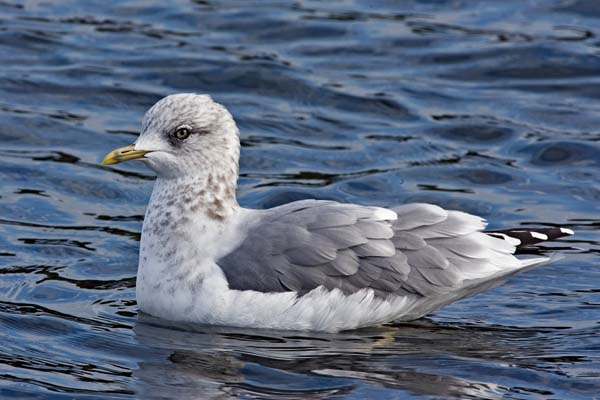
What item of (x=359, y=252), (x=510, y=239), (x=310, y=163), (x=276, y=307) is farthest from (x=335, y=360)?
(x=310, y=163)

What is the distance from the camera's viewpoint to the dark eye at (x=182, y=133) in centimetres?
859

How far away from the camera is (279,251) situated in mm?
8211

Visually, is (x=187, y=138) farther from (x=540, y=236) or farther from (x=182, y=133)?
(x=540, y=236)

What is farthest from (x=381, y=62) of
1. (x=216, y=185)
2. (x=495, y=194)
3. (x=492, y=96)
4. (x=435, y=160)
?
(x=216, y=185)

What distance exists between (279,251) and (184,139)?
3.23ft

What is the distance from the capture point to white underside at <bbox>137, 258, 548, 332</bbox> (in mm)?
8141

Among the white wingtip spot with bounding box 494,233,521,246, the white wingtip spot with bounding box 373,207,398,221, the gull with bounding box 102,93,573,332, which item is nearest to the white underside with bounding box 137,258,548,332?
the gull with bounding box 102,93,573,332

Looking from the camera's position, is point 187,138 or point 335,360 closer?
point 335,360

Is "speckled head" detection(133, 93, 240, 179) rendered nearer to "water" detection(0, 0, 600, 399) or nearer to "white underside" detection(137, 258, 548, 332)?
"white underside" detection(137, 258, 548, 332)

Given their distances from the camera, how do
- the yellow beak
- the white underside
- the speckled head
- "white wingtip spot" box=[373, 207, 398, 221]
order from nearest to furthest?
the white underside, "white wingtip spot" box=[373, 207, 398, 221], the yellow beak, the speckled head

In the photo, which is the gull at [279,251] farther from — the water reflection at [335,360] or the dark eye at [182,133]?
the water reflection at [335,360]

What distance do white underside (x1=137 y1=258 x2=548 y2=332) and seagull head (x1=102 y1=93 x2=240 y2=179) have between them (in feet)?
2.53

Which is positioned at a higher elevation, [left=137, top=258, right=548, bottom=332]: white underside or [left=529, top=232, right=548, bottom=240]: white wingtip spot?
[left=529, top=232, right=548, bottom=240]: white wingtip spot

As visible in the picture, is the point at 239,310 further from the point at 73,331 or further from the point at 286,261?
the point at 73,331
